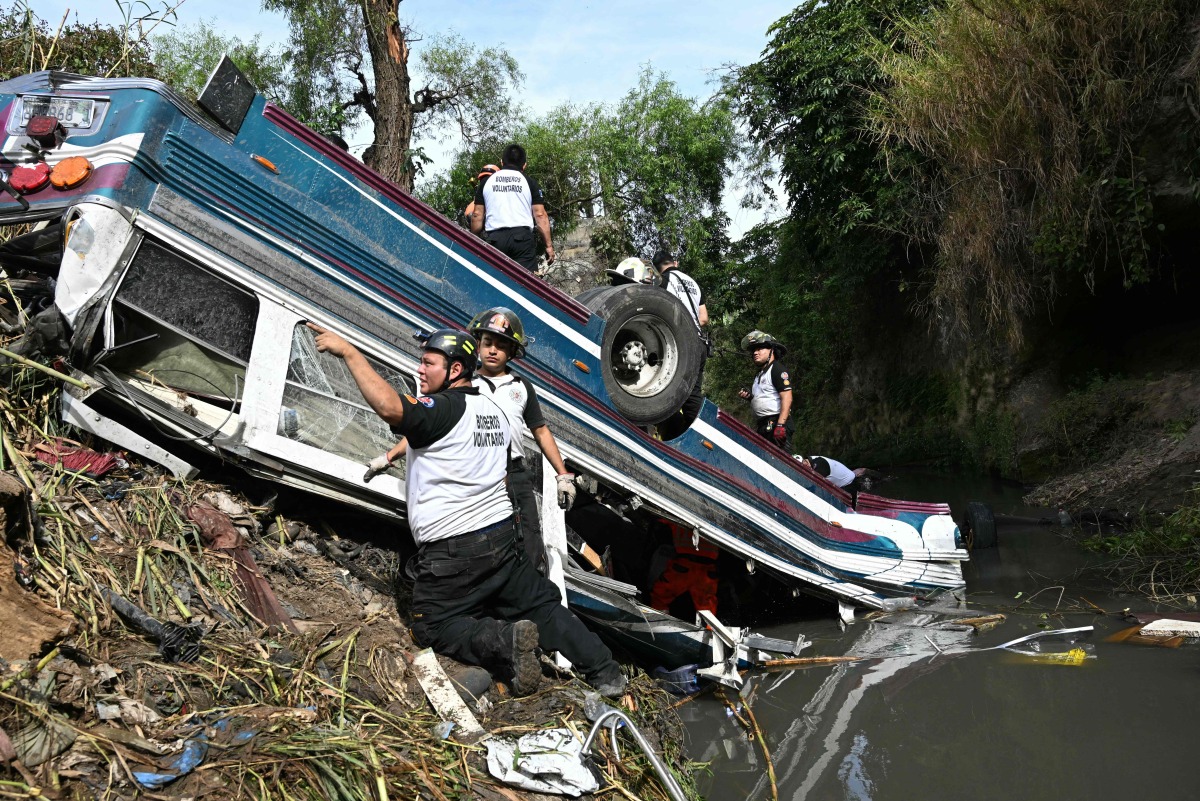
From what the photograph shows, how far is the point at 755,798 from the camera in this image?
3.45 meters

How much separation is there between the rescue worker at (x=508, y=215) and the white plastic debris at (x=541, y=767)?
3.45 m

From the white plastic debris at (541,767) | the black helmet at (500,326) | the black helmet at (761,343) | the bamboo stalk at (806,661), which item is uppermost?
the black helmet at (761,343)

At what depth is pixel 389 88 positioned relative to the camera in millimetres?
10680

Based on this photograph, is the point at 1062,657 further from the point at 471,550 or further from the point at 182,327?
the point at 182,327

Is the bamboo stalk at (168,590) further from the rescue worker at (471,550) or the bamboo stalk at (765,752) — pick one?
the bamboo stalk at (765,752)

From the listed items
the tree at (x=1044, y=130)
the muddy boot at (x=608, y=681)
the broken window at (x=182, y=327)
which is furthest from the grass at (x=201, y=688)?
the tree at (x=1044, y=130)

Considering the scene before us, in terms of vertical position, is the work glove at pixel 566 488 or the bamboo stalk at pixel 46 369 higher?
the bamboo stalk at pixel 46 369

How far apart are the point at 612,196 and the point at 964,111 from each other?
10.3 m

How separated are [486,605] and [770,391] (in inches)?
166

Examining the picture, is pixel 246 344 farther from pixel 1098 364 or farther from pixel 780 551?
pixel 1098 364

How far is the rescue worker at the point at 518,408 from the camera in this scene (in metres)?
4.12

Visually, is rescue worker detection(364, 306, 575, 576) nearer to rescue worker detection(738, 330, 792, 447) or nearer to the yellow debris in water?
the yellow debris in water

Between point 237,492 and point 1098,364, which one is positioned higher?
point 1098,364

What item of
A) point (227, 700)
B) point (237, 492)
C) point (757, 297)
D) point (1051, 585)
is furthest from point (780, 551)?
point (757, 297)
